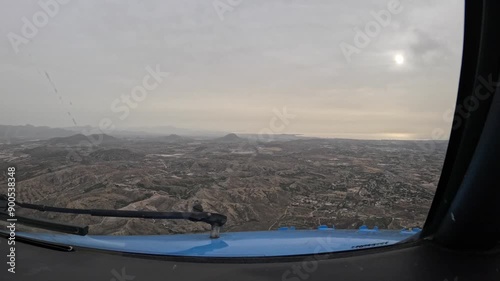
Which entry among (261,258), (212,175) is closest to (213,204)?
(212,175)

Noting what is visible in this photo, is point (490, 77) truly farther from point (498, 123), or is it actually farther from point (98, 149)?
point (98, 149)

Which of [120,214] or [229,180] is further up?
[229,180]
